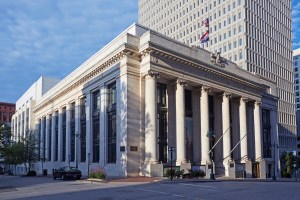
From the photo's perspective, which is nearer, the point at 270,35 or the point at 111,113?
the point at 111,113

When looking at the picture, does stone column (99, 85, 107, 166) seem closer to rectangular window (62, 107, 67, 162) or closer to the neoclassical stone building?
the neoclassical stone building

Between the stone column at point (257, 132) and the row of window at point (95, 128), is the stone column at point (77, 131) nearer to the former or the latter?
the row of window at point (95, 128)

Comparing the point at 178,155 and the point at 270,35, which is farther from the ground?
the point at 270,35

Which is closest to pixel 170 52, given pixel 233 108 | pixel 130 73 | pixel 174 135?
pixel 130 73

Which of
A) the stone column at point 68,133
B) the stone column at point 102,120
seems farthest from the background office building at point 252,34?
the stone column at point 102,120

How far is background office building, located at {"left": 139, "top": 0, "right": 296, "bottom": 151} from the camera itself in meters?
88.1

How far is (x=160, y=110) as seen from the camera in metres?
43.8

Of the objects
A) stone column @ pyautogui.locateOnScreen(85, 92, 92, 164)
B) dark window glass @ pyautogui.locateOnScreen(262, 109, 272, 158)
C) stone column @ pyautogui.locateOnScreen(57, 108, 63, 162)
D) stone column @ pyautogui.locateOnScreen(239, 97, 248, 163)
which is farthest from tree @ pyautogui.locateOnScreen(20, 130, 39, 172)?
dark window glass @ pyautogui.locateOnScreen(262, 109, 272, 158)

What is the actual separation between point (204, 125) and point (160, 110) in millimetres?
6822

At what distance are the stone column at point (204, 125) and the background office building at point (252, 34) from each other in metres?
41.6

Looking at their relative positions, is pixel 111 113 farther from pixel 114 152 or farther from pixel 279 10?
pixel 279 10

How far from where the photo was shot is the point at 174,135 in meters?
44.4

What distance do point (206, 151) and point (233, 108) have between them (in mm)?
12754

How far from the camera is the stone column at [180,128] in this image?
42.0m
